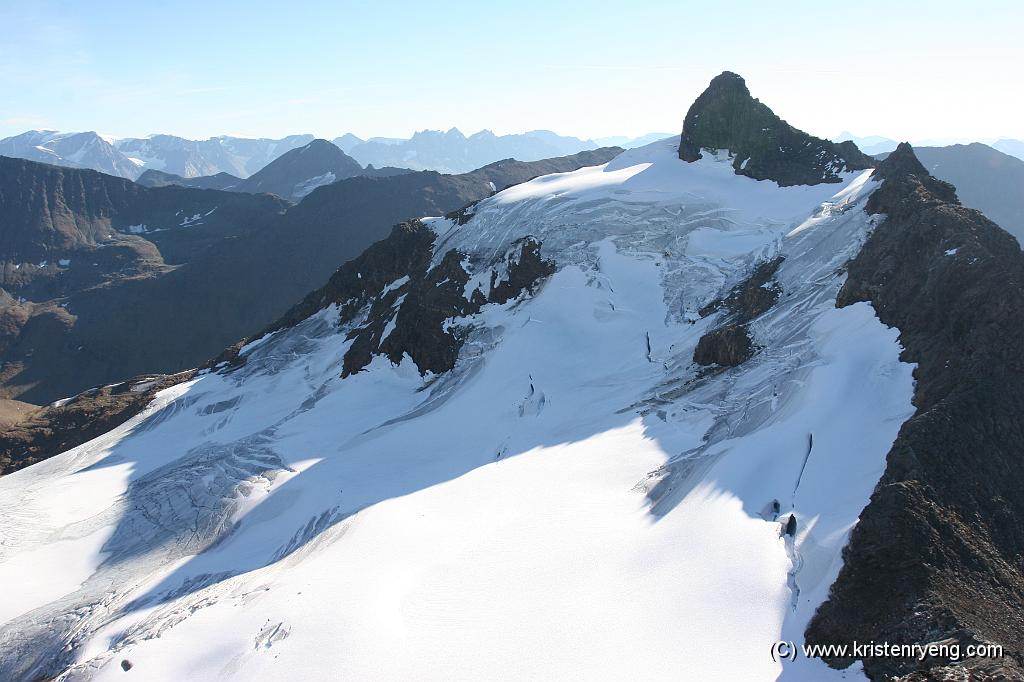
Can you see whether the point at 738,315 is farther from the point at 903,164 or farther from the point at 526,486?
the point at 526,486

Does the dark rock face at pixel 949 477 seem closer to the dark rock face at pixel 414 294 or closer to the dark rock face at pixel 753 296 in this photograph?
the dark rock face at pixel 753 296

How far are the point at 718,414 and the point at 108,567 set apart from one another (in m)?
27.0

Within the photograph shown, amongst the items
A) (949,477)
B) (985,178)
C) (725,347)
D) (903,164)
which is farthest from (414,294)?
(985,178)

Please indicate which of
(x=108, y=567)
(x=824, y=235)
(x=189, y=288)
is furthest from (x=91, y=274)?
(x=824, y=235)

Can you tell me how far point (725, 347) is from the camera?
91.3 feet

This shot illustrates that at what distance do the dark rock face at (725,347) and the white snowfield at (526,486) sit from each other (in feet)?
2.86

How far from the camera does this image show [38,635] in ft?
74.3

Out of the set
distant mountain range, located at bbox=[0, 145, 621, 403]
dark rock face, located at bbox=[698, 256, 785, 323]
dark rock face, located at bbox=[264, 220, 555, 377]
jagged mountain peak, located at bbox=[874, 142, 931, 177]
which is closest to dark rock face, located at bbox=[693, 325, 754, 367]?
dark rock face, located at bbox=[698, 256, 785, 323]

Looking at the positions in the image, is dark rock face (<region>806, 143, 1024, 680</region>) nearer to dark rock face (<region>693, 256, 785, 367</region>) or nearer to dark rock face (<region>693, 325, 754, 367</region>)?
dark rock face (<region>693, 325, 754, 367</region>)

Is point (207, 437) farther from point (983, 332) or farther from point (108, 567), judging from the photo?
point (983, 332)

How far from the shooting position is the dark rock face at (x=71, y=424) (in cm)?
4347

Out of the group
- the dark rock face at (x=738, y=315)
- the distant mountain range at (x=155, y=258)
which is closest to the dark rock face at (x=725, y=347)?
the dark rock face at (x=738, y=315)

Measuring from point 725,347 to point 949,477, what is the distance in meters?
13.3

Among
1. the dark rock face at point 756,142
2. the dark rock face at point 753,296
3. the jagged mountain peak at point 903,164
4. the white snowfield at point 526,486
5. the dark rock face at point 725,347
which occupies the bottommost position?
the white snowfield at point 526,486
